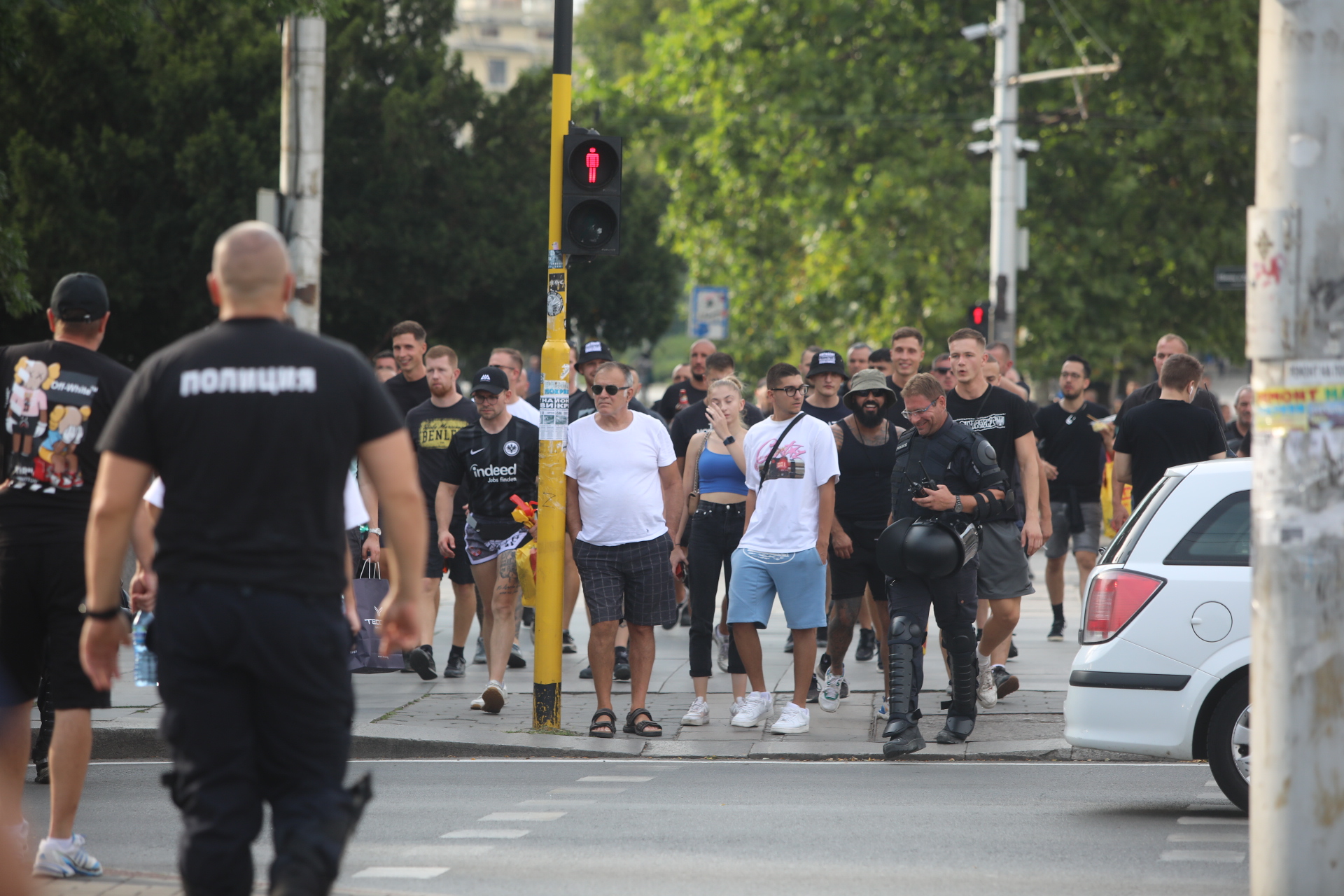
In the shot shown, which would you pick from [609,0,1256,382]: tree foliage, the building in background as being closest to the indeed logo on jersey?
[609,0,1256,382]: tree foliage

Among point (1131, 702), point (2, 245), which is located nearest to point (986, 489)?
point (1131, 702)

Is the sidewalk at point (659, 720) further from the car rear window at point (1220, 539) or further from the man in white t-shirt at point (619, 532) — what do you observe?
the car rear window at point (1220, 539)

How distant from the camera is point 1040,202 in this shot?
28.0 metres

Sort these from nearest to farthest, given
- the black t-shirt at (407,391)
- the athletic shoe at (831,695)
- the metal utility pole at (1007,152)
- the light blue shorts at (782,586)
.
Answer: the light blue shorts at (782,586), the athletic shoe at (831,695), the black t-shirt at (407,391), the metal utility pole at (1007,152)

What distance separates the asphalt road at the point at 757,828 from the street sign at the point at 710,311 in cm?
1840

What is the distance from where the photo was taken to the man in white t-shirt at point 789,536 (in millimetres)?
9273

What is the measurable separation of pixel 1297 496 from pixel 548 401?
502 centimetres

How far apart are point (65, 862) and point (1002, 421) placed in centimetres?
579

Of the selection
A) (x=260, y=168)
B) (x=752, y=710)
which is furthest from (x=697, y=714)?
(x=260, y=168)

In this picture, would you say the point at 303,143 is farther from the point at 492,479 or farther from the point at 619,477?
the point at 619,477

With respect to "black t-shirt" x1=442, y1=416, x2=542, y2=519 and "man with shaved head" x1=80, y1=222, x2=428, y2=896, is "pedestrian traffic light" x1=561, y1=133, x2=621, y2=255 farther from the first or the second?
"man with shaved head" x1=80, y1=222, x2=428, y2=896

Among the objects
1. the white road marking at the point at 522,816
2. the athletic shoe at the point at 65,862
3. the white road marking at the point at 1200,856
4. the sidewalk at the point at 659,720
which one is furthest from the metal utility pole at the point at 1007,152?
the athletic shoe at the point at 65,862

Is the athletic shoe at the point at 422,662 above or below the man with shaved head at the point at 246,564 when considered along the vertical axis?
below

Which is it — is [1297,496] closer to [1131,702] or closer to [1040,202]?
[1131,702]
